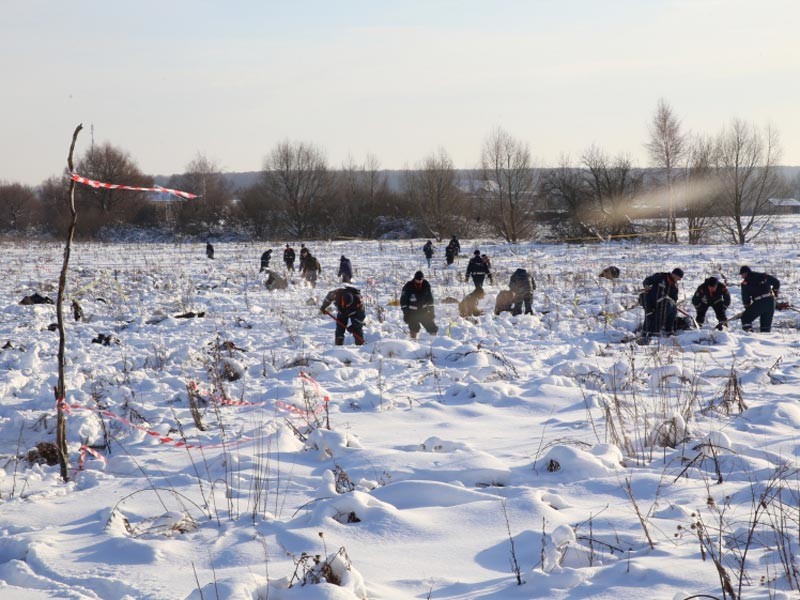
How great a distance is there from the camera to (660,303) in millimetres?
11133

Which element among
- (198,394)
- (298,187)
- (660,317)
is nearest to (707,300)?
(660,317)

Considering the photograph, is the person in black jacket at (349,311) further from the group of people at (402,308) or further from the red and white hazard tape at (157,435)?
the red and white hazard tape at (157,435)

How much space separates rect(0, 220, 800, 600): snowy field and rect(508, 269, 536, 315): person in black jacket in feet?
9.94

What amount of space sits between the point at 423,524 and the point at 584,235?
150 feet

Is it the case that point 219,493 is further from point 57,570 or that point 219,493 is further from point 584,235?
point 584,235

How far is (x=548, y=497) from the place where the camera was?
4.14 meters

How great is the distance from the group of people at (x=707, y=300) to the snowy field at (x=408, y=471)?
0.64 metres

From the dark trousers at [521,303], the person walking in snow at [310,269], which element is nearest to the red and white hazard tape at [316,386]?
the dark trousers at [521,303]

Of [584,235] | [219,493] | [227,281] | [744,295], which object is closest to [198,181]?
[584,235]

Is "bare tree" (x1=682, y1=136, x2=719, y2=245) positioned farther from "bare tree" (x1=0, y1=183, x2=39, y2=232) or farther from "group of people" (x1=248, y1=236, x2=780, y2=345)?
"bare tree" (x1=0, y1=183, x2=39, y2=232)

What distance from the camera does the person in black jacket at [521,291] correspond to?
557 inches

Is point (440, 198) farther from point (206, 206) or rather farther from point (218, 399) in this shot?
point (218, 399)

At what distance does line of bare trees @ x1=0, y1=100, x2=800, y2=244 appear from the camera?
42.8 m

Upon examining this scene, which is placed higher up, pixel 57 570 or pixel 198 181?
pixel 198 181
